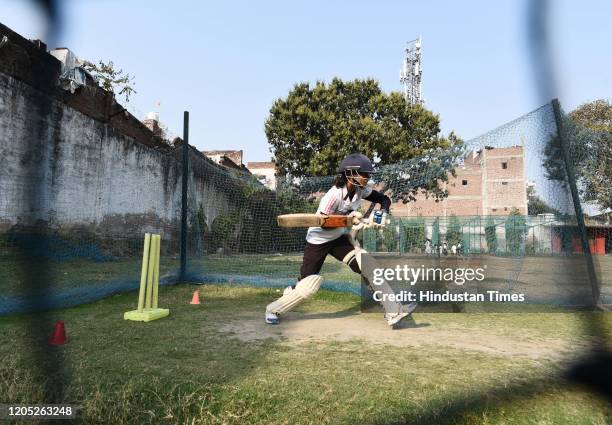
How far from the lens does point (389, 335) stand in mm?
4375

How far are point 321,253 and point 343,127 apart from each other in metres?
20.6

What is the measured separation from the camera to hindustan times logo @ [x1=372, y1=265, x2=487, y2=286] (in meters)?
7.16

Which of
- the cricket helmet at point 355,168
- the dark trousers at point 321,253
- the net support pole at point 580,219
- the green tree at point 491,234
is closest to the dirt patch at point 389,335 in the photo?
the dark trousers at point 321,253

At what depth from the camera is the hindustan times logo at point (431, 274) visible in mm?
7158

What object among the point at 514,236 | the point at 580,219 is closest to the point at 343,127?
the point at 514,236

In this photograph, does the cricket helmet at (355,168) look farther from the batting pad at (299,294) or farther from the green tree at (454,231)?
the green tree at (454,231)

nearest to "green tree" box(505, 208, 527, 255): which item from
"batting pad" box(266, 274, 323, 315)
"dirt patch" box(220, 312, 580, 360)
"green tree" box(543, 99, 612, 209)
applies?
"green tree" box(543, 99, 612, 209)

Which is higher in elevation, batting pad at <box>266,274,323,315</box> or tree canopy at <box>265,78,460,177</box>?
tree canopy at <box>265,78,460,177</box>

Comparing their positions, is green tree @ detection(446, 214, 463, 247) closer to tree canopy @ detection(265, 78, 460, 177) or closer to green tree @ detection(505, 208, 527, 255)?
green tree @ detection(505, 208, 527, 255)

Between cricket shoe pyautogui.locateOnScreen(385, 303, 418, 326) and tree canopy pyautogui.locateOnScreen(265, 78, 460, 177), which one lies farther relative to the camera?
tree canopy pyautogui.locateOnScreen(265, 78, 460, 177)

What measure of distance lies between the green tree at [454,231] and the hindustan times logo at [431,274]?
759cm

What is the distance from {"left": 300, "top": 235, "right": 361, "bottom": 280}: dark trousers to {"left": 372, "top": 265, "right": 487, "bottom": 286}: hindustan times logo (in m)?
1.29

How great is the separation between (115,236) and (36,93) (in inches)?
417

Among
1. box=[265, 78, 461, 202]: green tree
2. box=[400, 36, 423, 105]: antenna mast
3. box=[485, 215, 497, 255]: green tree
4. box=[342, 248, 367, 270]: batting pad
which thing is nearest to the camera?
box=[342, 248, 367, 270]: batting pad
